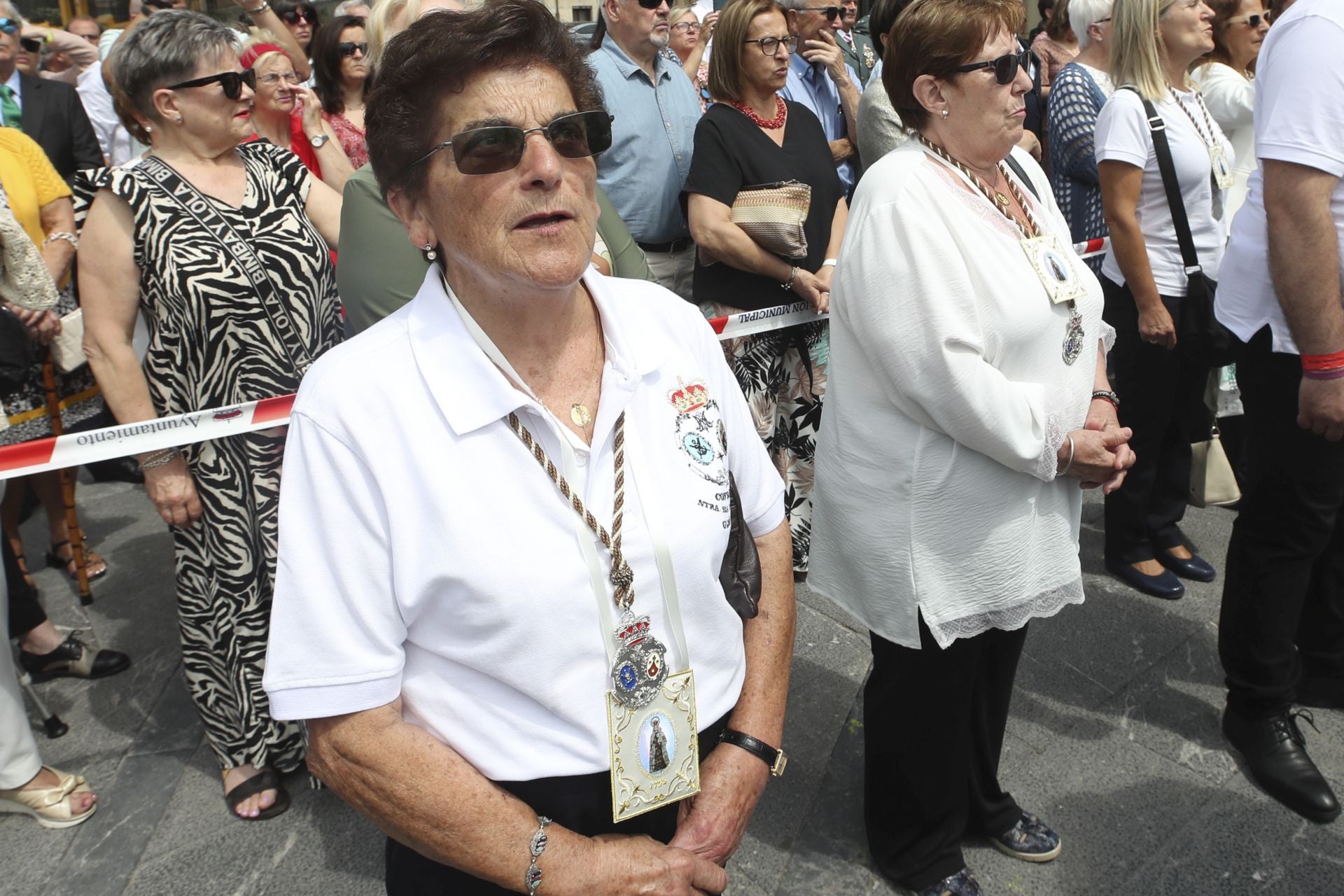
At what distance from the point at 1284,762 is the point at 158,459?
324cm

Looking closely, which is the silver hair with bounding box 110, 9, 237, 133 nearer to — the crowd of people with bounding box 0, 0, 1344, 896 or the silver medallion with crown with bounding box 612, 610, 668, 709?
the crowd of people with bounding box 0, 0, 1344, 896

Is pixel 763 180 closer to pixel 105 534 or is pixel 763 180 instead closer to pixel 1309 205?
pixel 1309 205

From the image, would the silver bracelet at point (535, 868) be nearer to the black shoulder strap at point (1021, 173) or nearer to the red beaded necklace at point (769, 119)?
the black shoulder strap at point (1021, 173)

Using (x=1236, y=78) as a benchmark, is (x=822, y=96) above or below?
below

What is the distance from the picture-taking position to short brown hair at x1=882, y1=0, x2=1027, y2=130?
222 centimetres

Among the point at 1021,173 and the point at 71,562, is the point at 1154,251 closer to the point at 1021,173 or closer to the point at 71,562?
the point at 1021,173

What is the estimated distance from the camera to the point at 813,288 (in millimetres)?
3852

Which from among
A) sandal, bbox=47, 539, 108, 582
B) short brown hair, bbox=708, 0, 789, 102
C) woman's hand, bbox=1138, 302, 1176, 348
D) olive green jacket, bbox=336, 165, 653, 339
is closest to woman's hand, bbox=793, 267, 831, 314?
short brown hair, bbox=708, 0, 789, 102

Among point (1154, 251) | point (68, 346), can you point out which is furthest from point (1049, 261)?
point (68, 346)

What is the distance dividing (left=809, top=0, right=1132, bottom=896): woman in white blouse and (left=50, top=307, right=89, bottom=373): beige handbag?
9.56 ft

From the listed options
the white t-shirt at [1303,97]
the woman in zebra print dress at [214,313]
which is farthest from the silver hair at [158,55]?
the white t-shirt at [1303,97]

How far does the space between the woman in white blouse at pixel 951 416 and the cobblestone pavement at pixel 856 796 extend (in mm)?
380

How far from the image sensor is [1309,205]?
2.50 meters

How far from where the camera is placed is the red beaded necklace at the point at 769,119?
3.93 meters
